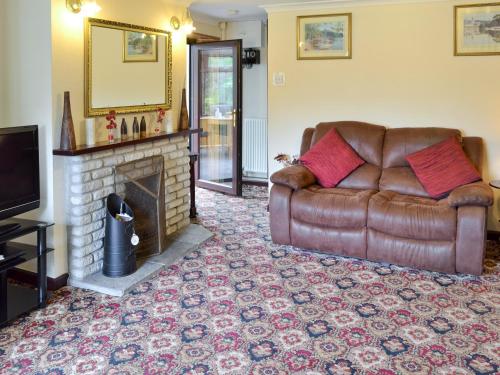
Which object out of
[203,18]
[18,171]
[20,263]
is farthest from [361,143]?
[20,263]

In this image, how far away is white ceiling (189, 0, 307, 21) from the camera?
5.29 m

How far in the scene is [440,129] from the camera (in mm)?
4602

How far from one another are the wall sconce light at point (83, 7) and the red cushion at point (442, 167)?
2.82 metres

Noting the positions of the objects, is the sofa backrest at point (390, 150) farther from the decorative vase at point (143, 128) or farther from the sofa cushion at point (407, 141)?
the decorative vase at point (143, 128)

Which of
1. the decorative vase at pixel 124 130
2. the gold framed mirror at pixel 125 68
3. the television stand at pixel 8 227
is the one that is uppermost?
the gold framed mirror at pixel 125 68

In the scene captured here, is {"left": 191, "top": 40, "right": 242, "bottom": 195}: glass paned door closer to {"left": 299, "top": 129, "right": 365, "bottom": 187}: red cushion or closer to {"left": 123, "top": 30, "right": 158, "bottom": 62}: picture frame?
{"left": 299, "top": 129, "right": 365, "bottom": 187}: red cushion

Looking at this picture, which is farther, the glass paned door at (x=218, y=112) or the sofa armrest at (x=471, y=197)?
the glass paned door at (x=218, y=112)

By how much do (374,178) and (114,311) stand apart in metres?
2.57

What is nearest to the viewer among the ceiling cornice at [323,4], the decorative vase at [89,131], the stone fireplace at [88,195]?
the stone fireplace at [88,195]

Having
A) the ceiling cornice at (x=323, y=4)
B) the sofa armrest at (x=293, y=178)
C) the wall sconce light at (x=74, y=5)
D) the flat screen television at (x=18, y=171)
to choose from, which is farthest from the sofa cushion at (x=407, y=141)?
the flat screen television at (x=18, y=171)

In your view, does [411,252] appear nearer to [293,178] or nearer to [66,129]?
[293,178]

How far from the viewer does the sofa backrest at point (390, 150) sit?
14.6 feet

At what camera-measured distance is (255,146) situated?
7.07m

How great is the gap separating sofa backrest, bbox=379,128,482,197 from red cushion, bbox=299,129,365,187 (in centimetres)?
27
